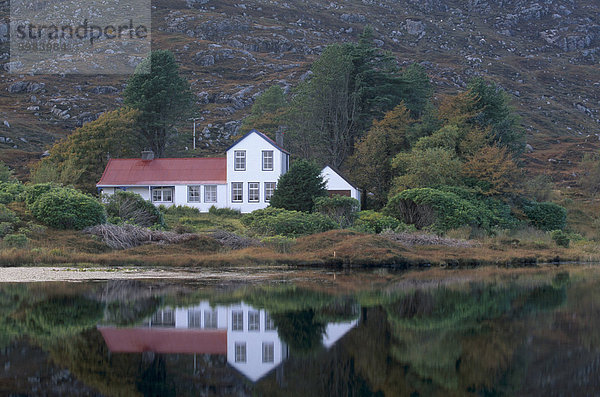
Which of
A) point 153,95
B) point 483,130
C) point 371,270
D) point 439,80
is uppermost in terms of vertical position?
point 439,80

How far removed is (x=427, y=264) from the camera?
101ft

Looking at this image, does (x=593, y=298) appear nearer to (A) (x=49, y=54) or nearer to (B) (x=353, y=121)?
(B) (x=353, y=121)

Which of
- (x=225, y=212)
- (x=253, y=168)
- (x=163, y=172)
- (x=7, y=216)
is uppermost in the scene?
(x=253, y=168)

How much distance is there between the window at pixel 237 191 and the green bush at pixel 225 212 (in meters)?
1.58

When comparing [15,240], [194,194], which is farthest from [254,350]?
[194,194]

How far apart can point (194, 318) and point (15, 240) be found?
16304mm

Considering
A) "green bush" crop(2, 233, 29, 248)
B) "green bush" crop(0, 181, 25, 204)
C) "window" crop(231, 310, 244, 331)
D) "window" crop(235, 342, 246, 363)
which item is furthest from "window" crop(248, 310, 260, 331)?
"green bush" crop(0, 181, 25, 204)

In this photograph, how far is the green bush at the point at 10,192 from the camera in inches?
1362

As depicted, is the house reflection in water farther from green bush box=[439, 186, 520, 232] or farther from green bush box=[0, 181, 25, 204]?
green bush box=[439, 186, 520, 232]

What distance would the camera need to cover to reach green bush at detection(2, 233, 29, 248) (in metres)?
28.4

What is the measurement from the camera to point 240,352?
1212 centimetres

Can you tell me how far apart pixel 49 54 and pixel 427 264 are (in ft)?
364

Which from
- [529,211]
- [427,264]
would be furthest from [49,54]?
[427,264]

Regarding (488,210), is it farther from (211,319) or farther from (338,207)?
(211,319)
